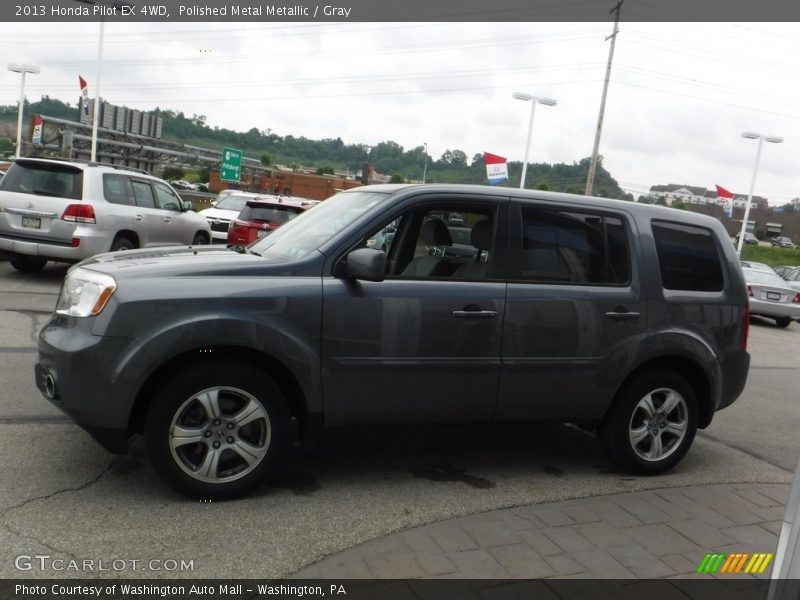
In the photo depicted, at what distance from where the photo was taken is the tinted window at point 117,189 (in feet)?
37.3

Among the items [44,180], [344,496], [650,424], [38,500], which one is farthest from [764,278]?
[38,500]

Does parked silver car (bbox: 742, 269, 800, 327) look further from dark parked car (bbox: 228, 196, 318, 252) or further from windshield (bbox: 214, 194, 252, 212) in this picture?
windshield (bbox: 214, 194, 252, 212)

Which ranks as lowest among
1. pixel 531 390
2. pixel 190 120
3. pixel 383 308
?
pixel 531 390

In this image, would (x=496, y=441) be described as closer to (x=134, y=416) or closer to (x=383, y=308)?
(x=383, y=308)

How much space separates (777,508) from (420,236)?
9.40 ft

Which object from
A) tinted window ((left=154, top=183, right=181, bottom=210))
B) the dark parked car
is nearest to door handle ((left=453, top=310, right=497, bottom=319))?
the dark parked car

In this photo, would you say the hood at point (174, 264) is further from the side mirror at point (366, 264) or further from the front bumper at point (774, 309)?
the front bumper at point (774, 309)

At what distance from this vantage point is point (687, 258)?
5.12 metres

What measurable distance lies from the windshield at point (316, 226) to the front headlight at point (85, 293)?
38.9 inches

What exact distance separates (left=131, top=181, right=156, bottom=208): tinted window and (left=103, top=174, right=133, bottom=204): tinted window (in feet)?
0.44

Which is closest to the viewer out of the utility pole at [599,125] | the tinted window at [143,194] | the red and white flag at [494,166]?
the tinted window at [143,194]

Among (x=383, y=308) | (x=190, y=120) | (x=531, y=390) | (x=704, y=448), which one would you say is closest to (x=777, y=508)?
(x=704, y=448)

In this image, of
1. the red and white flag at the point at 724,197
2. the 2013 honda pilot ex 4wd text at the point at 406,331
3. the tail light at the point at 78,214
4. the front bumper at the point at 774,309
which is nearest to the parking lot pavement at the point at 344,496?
the 2013 honda pilot ex 4wd text at the point at 406,331
